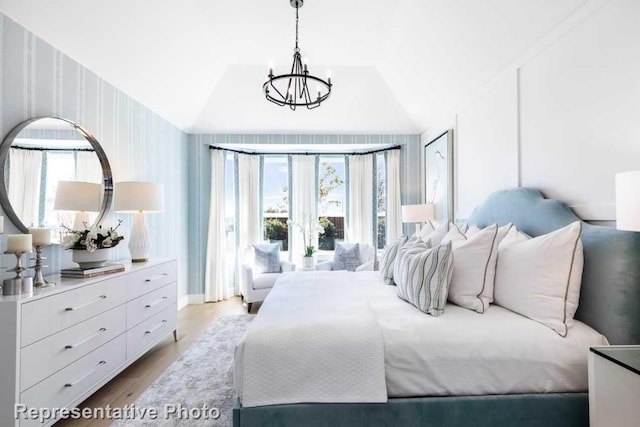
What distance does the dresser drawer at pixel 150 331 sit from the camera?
2.32 metres

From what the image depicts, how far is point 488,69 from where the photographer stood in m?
2.57

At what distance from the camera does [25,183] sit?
2.03 meters

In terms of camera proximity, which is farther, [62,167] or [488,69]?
[488,69]

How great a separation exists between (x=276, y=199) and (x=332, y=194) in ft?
3.20

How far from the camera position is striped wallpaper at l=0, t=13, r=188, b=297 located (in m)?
1.95

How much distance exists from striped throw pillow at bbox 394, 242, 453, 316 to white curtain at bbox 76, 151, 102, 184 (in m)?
2.73

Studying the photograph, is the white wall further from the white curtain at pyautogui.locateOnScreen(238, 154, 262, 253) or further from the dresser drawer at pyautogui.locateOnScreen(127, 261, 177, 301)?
the white curtain at pyautogui.locateOnScreen(238, 154, 262, 253)

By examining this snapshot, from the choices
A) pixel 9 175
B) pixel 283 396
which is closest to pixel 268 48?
pixel 9 175

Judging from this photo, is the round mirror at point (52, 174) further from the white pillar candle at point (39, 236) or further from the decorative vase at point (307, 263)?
the decorative vase at point (307, 263)

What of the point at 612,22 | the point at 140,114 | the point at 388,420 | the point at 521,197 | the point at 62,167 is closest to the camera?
the point at 388,420

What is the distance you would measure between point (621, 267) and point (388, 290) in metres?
1.29

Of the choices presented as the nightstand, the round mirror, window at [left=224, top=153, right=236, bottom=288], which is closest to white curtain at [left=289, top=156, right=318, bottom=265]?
window at [left=224, top=153, right=236, bottom=288]

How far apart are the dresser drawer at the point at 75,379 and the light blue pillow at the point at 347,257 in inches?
106

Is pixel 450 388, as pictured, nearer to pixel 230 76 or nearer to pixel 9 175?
pixel 9 175
